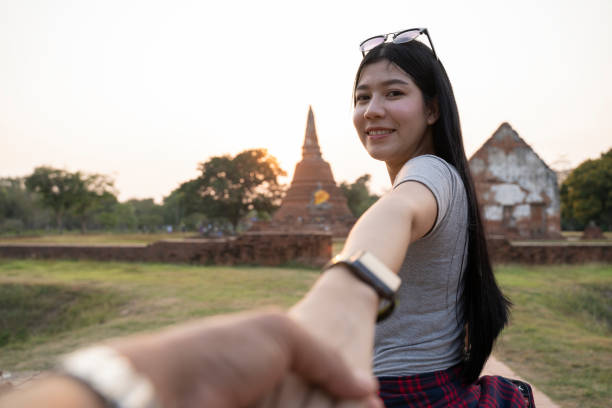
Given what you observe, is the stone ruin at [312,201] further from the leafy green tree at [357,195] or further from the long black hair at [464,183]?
the long black hair at [464,183]

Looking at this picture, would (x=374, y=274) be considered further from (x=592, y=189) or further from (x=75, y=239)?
(x=592, y=189)

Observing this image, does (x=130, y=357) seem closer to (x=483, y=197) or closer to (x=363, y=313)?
(x=363, y=313)

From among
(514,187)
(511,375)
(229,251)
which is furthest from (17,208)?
(511,375)

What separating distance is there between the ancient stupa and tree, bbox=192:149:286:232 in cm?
163

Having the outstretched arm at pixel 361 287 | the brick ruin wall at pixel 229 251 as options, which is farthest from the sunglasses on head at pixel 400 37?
the brick ruin wall at pixel 229 251

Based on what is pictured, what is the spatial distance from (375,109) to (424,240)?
1.41 ft

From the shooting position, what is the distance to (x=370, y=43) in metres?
1.37

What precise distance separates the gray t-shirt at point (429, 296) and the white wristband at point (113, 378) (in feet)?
2.50

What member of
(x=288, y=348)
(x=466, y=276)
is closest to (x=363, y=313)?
(x=288, y=348)

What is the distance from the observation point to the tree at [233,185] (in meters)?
25.4

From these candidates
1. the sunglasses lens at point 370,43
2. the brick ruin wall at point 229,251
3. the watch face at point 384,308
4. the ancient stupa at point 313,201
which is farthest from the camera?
the ancient stupa at point 313,201

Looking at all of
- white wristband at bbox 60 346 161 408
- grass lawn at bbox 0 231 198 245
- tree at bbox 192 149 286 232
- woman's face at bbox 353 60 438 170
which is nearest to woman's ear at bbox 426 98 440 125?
woman's face at bbox 353 60 438 170

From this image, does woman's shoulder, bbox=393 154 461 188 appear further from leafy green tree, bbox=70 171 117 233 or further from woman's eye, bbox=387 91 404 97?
leafy green tree, bbox=70 171 117 233

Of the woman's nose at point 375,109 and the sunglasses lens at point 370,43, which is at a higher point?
the sunglasses lens at point 370,43
